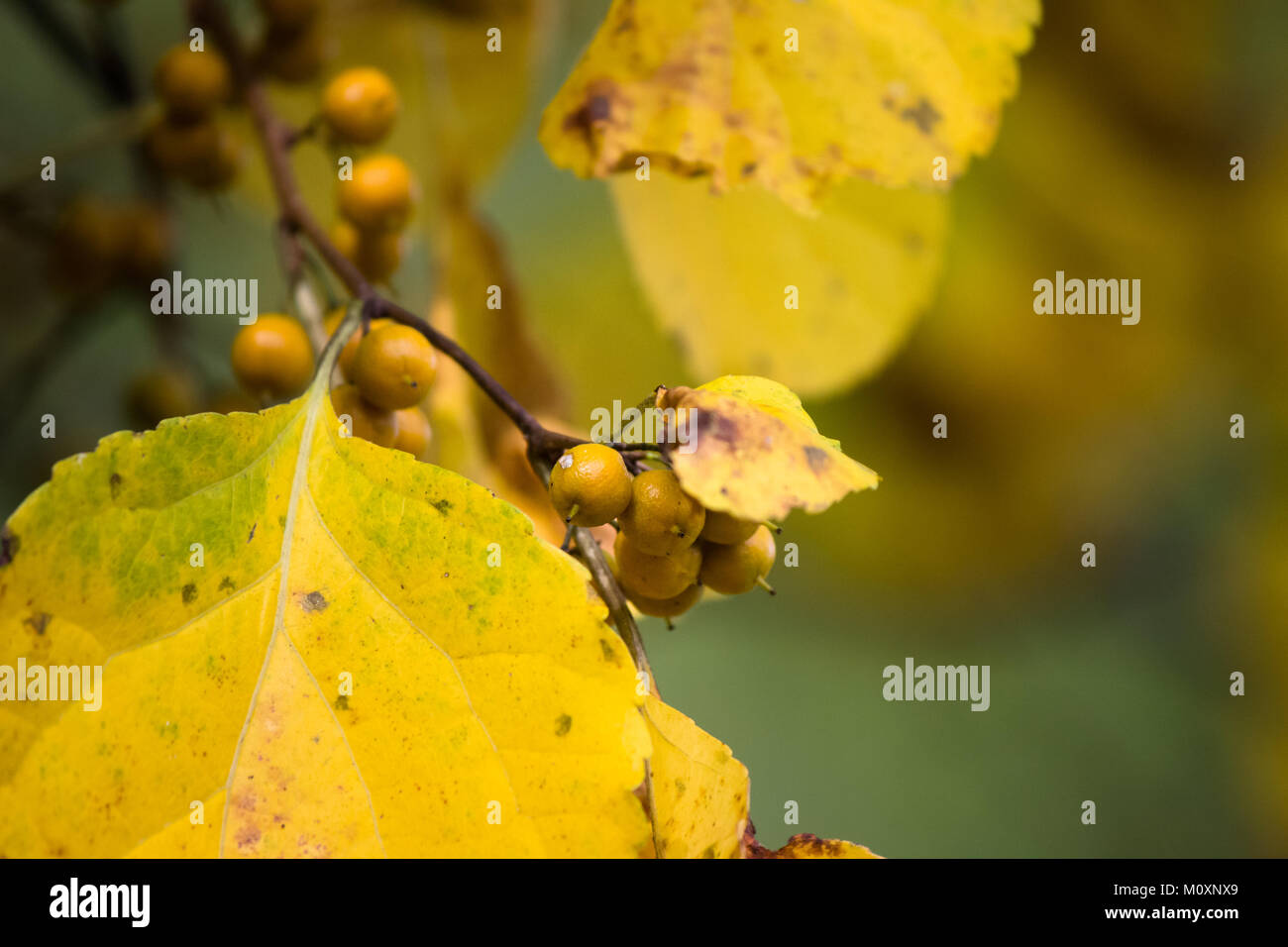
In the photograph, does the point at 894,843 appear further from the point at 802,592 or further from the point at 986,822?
the point at 802,592

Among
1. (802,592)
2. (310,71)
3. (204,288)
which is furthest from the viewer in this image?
(802,592)

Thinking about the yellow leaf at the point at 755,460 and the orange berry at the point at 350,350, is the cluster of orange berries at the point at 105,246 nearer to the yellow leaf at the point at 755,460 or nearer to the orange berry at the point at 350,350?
the orange berry at the point at 350,350

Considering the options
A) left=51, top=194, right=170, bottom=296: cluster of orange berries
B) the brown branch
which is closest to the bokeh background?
left=51, top=194, right=170, bottom=296: cluster of orange berries

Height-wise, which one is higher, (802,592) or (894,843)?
(802,592)

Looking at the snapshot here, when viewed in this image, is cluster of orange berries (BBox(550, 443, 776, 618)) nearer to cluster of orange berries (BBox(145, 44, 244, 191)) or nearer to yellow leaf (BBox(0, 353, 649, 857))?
yellow leaf (BBox(0, 353, 649, 857))

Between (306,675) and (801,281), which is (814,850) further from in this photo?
(801,281)
